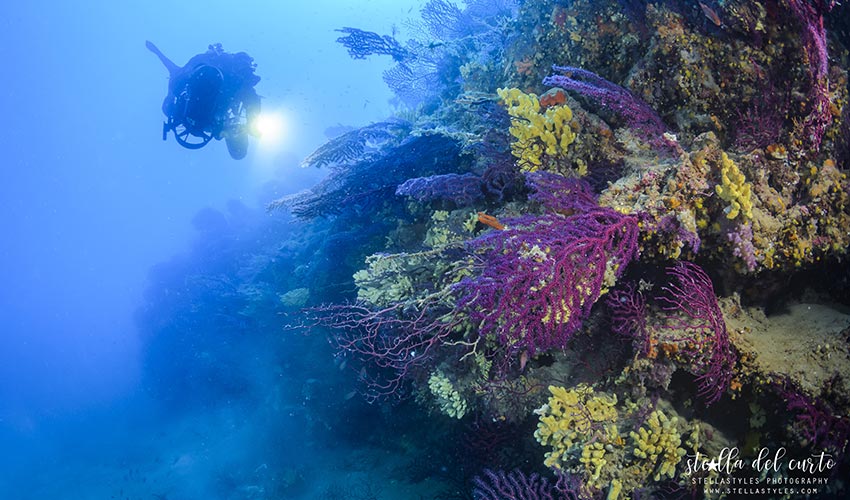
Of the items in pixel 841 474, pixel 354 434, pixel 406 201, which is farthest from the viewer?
pixel 354 434

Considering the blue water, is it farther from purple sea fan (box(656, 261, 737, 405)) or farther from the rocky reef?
purple sea fan (box(656, 261, 737, 405))

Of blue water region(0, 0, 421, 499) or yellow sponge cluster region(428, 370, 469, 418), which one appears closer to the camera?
yellow sponge cluster region(428, 370, 469, 418)

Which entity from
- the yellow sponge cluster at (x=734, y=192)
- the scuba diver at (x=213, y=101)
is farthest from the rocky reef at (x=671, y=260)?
the scuba diver at (x=213, y=101)

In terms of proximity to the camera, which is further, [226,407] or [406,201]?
[226,407]

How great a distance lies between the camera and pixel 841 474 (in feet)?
7.73

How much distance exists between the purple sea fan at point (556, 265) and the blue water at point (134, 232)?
807 cm

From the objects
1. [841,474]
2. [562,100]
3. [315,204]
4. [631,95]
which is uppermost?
[315,204]

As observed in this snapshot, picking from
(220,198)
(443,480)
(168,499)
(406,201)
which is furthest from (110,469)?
(220,198)

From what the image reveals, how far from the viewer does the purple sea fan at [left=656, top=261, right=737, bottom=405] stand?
8.94 ft

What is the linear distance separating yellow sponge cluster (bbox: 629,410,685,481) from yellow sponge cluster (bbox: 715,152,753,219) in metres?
1.60

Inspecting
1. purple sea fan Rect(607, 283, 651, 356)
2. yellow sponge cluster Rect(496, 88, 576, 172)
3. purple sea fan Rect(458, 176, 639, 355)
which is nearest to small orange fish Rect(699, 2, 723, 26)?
yellow sponge cluster Rect(496, 88, 576, 172)

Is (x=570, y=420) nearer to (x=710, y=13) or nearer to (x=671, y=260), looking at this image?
(x=671, y=260)

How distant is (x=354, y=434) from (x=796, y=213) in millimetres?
8318

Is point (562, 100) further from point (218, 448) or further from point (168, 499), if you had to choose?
point (168, 499)
